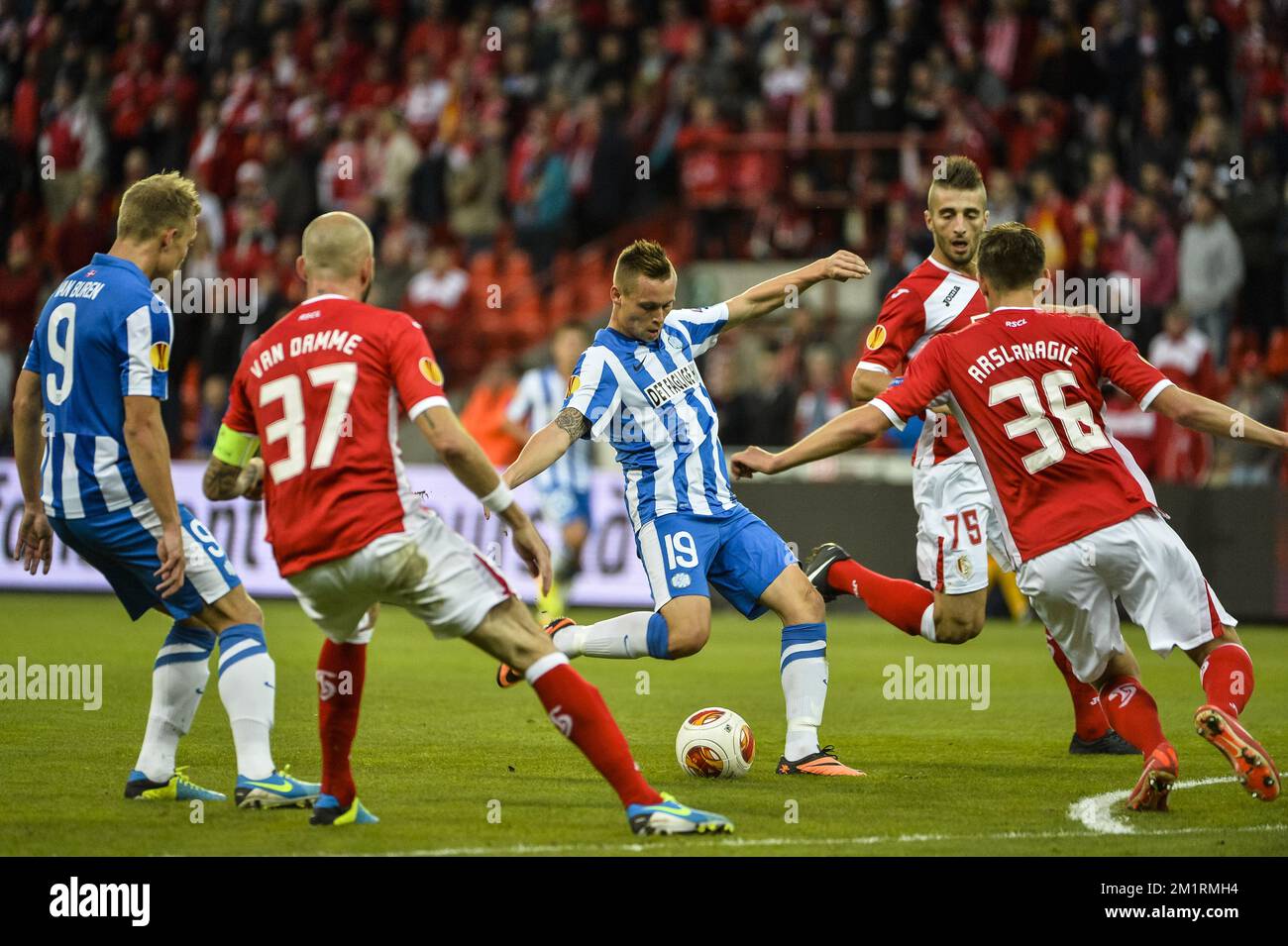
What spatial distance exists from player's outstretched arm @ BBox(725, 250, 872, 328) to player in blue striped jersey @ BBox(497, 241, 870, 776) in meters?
0.01

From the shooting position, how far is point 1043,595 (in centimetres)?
664

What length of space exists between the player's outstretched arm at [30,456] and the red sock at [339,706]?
145cm

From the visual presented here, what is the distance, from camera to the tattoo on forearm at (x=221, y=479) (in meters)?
6.06

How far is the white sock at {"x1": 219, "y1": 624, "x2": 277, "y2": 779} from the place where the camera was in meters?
6.61

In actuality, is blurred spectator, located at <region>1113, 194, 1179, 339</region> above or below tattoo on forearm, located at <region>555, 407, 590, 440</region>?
above

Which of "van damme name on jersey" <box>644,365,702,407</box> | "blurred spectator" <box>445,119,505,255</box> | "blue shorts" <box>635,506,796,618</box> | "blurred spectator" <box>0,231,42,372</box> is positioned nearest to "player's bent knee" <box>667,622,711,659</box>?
"blue shorts" <box>635,506,796,618</box>

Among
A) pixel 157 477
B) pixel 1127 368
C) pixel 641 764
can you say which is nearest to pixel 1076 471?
pixel 1127 368

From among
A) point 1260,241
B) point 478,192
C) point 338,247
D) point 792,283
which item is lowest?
point 338,247

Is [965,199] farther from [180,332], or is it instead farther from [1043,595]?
[180,332]

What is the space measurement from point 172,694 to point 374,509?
5.34ft

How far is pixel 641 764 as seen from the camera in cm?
796

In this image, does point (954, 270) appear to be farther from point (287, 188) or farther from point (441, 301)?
point (287, 188)

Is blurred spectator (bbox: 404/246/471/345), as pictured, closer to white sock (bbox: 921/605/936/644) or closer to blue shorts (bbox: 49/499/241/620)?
white sock (bbox: 921/605/936/644)

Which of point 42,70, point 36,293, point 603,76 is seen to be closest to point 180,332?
point 36,293
